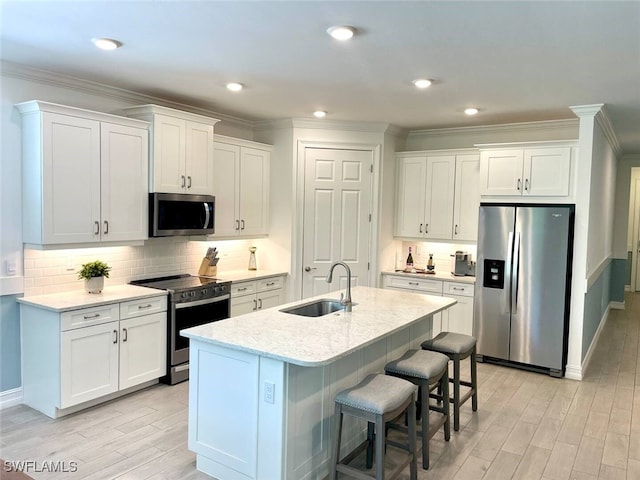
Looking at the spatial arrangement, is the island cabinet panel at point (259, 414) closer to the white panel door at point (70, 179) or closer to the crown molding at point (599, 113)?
the white panel door at point (70, 179)

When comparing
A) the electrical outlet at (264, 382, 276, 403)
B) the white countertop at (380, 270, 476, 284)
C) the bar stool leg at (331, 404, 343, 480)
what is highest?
the white countertop at (380, 270, 476, 284)

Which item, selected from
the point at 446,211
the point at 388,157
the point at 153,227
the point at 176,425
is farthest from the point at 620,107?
the point at 176,425

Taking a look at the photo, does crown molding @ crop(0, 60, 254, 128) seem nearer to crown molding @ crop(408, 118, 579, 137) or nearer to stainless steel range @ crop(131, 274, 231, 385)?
stainless steel range @ crop(131, 274, 231, 385)

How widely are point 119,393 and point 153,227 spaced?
1.43m

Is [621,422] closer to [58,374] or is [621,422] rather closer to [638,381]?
[638,381]

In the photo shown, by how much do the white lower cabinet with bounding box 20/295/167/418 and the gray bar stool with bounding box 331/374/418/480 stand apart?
2.07 metres

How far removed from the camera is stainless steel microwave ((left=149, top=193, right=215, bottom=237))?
14.2ft

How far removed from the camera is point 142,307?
4023 millimetres

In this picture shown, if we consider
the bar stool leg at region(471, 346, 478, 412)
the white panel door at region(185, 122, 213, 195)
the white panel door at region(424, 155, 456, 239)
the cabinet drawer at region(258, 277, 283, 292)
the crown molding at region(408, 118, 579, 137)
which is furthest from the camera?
the white panel door at region(424, 155, 456, 239)

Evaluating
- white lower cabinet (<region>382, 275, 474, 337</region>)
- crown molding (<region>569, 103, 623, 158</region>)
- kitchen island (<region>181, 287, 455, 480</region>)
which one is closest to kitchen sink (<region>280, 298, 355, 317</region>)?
kitchen island (<region>181, 287, 455, 480</region>)

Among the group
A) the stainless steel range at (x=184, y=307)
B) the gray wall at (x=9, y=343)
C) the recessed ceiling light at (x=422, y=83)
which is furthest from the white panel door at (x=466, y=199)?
the gray wall at (x=9, y=343)

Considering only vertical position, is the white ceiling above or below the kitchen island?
Result: above

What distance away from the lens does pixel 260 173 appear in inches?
221

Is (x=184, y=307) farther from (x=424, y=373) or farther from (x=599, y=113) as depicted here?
(x=599, y=113)
